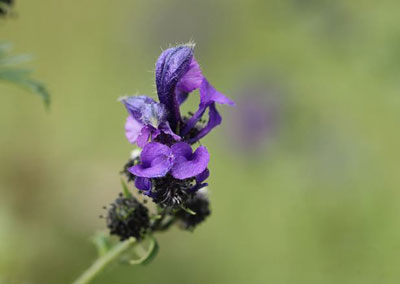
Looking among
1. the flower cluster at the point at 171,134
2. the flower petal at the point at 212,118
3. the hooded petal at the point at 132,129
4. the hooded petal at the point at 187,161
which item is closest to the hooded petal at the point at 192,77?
the flower cluster at the point at 171,134

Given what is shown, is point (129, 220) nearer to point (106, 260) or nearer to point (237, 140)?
point (106, 260)

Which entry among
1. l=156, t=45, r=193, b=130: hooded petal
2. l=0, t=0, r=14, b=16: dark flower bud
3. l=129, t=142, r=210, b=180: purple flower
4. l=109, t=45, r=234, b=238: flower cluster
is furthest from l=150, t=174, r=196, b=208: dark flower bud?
l=0, t=0, r=14, b=16: dark flower bud

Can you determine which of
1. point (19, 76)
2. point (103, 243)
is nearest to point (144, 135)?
point (103, 243)

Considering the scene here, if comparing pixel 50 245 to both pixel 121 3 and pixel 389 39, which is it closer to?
pixel 389 39

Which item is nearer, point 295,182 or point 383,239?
point 383,239

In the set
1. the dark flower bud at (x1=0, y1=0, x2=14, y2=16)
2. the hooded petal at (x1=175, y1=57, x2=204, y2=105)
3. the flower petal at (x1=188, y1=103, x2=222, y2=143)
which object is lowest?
the flower petal at (x1=188, y1=103, x2=222, y2=143)

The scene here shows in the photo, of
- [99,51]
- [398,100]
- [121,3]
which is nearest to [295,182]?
[398,100]

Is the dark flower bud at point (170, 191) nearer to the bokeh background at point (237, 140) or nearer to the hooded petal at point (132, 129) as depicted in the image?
the hooded petal at point (132, 129)

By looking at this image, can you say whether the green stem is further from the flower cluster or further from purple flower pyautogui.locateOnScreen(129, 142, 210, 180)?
purple flower pyautogui.locateOnScreen(129, 142, 210, 180)
